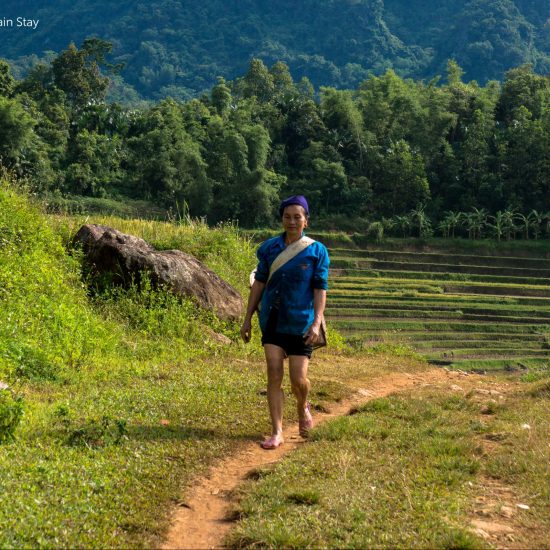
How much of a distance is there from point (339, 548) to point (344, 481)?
86cm

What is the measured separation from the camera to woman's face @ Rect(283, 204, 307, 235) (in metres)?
5.48

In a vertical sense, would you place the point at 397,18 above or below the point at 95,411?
above

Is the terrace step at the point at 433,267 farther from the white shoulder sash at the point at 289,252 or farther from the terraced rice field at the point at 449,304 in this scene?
the white shoulder sash at the point at 289,252

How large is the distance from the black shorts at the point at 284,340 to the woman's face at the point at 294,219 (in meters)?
0.56

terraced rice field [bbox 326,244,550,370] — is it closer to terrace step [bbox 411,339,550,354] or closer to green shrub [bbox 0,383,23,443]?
terrace step [bbox 411,339,550,354]

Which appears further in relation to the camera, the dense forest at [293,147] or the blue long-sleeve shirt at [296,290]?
the dense forest at [293,147]

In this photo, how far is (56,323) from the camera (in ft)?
25.7

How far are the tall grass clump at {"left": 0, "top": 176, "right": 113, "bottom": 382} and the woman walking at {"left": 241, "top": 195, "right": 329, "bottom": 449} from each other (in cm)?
223

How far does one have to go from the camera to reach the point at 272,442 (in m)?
5.34

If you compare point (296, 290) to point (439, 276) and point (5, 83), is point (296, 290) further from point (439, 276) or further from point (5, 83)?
point (5, 83)

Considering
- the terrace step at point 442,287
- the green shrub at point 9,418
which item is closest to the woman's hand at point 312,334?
the green shrub at point 9,418

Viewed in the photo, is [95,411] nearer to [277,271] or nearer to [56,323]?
[277,271]

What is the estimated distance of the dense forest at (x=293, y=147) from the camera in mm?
54094

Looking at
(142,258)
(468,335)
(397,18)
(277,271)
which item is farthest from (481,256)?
(397,18)
